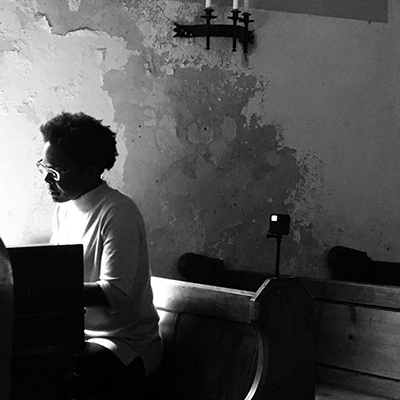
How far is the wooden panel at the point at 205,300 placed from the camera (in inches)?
127

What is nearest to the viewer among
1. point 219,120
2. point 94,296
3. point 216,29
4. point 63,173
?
point 94,296

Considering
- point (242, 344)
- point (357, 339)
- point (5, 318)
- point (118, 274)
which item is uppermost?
point (5, 318)

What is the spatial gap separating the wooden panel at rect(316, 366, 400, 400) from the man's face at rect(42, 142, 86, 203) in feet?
4.87

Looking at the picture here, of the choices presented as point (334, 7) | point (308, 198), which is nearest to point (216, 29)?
point (334, 7)

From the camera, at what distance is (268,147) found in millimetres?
5074

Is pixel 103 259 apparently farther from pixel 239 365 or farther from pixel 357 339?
pixel 357 339

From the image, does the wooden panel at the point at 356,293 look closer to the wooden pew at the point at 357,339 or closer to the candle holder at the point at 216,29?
the wooden pew at the point at 357,339

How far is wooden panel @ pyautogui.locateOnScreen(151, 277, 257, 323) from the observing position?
324 cm

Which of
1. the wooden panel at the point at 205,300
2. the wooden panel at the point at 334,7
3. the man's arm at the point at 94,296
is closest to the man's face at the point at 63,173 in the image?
the man's arm at the point at 94,296

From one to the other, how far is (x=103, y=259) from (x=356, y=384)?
1535mm

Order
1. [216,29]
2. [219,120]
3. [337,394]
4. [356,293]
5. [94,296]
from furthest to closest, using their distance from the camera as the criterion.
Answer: [219,120] → [216,29] → [356,293] → [337,394] → [94,296]

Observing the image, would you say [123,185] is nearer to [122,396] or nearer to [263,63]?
[263,63]

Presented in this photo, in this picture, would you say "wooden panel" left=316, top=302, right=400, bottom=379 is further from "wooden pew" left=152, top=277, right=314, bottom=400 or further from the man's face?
the man's face

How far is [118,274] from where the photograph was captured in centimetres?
312
